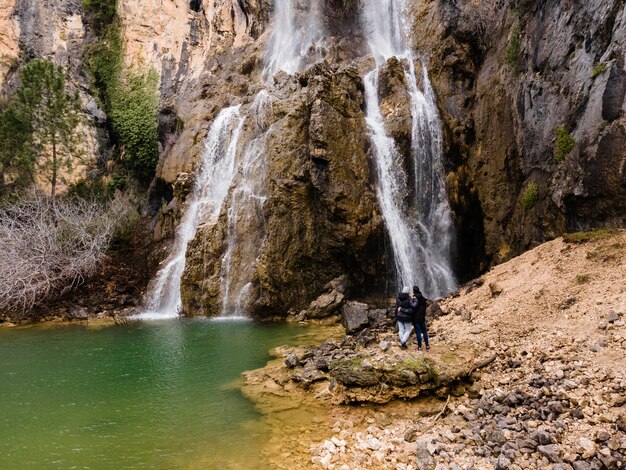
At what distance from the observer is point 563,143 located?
1614 cm

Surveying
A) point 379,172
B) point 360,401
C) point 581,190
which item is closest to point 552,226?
point 581,190

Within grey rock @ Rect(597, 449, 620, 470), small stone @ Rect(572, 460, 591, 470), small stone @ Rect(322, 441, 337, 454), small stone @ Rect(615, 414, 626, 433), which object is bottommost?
small stone @ Rect(322, 441, 337, 454)

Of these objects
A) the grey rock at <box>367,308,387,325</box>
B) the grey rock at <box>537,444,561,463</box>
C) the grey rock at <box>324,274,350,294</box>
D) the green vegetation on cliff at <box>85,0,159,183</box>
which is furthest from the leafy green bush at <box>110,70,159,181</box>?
the grey rock at <box>537,444,561,463</box>

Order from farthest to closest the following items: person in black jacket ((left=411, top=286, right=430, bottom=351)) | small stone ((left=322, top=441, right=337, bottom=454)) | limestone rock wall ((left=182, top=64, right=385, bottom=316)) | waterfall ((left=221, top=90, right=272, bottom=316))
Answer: waterfall ((left=221, top=90, right=272, bottom=316)), limestone rock wall ((left=182, top=64, right=385, bottom=316)), person in black jacket ((left=411, top=286, right=430, bottom=351)), small stone ((left=322, top=441, right=337, bottom=454))

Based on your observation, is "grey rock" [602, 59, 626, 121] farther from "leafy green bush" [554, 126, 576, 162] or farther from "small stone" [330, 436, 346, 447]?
"small stone" [330, 436, 346, 447]

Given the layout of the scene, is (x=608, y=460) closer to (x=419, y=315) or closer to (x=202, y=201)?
(x=419, y=315)

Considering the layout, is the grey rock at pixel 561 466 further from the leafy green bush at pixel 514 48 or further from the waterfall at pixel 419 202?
the leafy green bush at pixel 514 48

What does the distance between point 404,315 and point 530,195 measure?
35.5 ft

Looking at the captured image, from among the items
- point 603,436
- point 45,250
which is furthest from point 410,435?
point 45,250

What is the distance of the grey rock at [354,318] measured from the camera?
51.7ft

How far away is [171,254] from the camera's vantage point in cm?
2605

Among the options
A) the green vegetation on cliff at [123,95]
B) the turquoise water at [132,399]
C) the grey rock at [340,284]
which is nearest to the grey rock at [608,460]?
the turquoise water at [132,399]

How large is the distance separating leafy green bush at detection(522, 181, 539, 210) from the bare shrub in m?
22.5

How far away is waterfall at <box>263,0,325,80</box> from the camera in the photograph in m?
32.5
